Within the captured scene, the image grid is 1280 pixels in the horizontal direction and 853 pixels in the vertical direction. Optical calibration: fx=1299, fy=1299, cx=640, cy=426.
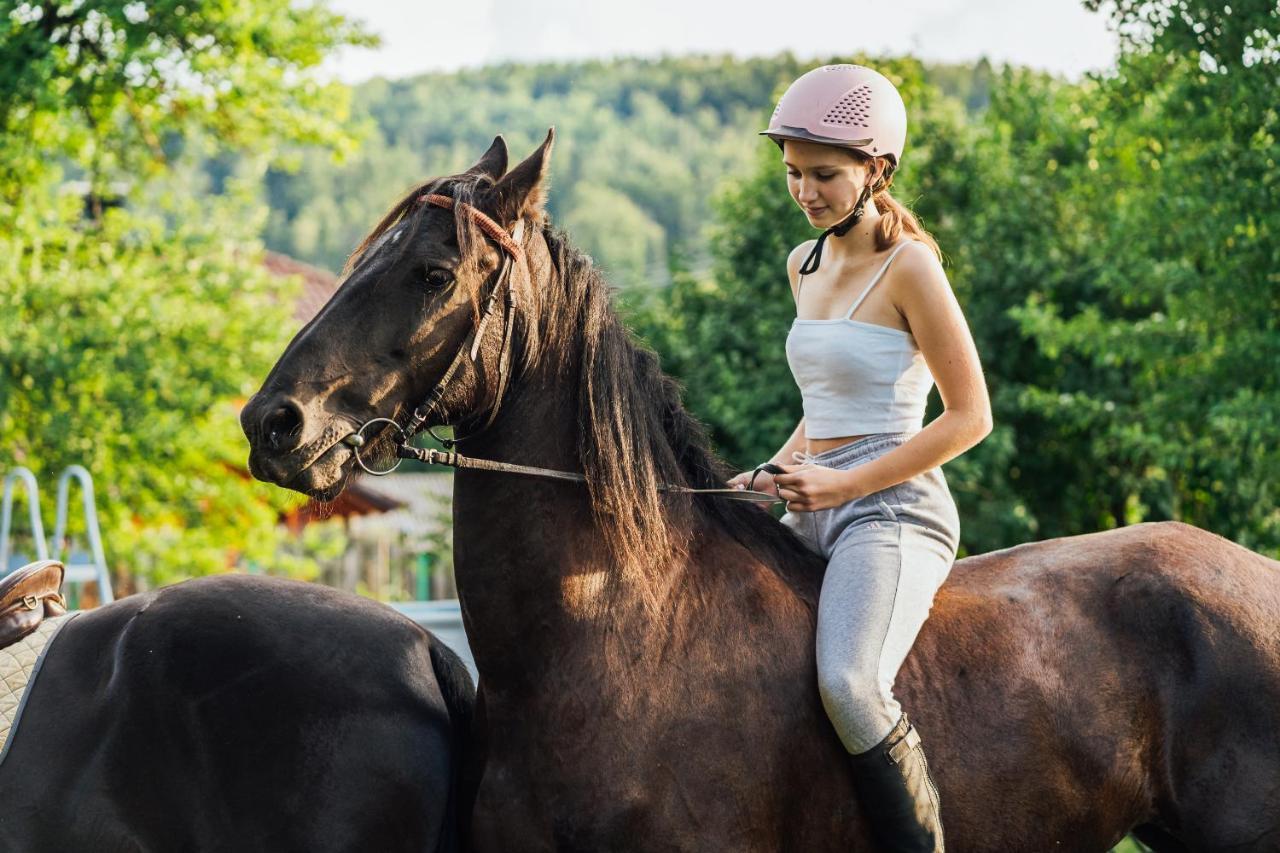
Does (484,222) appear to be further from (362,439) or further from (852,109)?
(852,109)

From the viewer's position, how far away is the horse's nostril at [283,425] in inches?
104

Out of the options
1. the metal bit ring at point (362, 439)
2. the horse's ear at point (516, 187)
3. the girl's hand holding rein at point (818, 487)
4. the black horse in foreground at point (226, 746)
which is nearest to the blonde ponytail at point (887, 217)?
the girl's hand holding rein at point (818, 487)

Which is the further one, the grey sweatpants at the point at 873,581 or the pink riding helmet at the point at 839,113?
the pink riding helmet at the point at 839,113

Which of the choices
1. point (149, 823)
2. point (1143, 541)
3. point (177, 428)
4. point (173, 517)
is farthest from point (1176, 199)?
point (173, 517)

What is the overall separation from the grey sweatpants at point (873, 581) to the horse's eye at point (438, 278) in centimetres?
108

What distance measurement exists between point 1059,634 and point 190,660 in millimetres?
2237

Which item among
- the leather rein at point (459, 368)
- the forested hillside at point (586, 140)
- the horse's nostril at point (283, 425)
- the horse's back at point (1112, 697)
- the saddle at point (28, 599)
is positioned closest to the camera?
the horse's nostril at point (283, 425)

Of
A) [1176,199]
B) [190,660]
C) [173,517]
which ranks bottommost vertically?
[173,517]

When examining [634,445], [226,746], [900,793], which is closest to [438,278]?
[634,445]

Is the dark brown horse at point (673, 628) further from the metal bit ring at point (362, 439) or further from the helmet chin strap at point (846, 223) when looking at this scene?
the helmet chin strap at point (846, 223)

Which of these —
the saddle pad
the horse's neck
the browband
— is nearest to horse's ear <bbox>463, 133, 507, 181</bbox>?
the browband

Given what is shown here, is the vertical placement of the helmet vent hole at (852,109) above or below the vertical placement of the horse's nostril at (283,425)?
above

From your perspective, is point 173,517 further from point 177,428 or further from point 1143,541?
point 1143,541

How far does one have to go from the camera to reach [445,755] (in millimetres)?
3398
